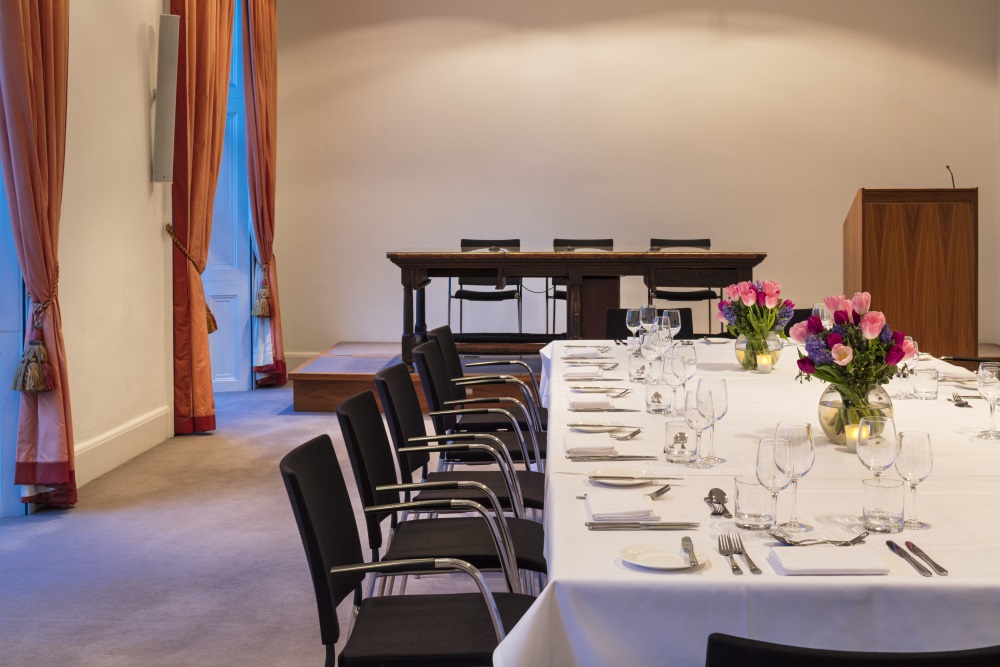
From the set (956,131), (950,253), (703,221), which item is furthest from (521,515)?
(956,131)

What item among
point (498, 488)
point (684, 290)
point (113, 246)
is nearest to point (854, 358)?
point (498, 488)

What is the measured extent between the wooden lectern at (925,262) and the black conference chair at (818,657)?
5.81 m

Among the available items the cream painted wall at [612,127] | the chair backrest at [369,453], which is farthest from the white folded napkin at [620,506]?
the cream painted wall at [612,127]

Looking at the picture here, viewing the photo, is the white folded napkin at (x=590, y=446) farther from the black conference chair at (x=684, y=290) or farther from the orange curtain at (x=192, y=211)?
the black conference chair at (x=684, y=290)

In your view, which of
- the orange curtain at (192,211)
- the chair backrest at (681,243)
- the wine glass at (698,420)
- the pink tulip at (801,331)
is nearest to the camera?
the wine glass at (698,420)

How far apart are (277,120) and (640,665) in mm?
8320

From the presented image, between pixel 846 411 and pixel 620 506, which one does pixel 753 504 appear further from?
pixel 846 411

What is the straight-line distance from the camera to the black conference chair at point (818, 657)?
3.82 feet

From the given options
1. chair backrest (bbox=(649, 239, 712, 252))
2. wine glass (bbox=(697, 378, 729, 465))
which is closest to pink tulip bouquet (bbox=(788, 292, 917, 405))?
wine glass (bbox=(697, 378, 729, 465))

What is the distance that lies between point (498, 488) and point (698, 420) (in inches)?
40.2

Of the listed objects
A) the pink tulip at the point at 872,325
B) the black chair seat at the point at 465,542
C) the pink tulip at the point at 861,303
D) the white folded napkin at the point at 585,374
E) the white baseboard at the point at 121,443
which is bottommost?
the white baseboard at the point at 121,443

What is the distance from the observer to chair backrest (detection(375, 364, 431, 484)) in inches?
127

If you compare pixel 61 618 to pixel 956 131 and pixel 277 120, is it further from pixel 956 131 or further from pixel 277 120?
pixel 956 131

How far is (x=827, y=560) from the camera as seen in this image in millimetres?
1672
